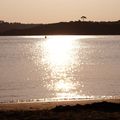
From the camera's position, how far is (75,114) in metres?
18.3

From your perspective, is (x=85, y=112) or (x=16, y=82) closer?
(x=85, y=112)

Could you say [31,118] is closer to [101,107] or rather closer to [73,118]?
[73,118]

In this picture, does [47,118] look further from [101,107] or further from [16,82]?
[16,82]

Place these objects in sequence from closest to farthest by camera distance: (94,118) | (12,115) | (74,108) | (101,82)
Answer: (94,118), (12,115), (74,108), (101,82)

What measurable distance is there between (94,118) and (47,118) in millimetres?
1584

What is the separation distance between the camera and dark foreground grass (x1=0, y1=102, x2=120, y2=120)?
17.4 meters

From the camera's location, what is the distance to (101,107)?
67.1ft

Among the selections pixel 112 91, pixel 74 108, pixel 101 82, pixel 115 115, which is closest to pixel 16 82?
pixel 101 82

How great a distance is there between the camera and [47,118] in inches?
682

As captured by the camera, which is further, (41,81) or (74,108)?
(41,81)

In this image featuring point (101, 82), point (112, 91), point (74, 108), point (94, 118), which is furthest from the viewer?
point (101, 82)

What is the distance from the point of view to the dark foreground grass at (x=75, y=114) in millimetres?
17422

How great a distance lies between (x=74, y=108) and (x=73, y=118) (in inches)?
117

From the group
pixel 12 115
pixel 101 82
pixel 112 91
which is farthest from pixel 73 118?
pixel 101 82
